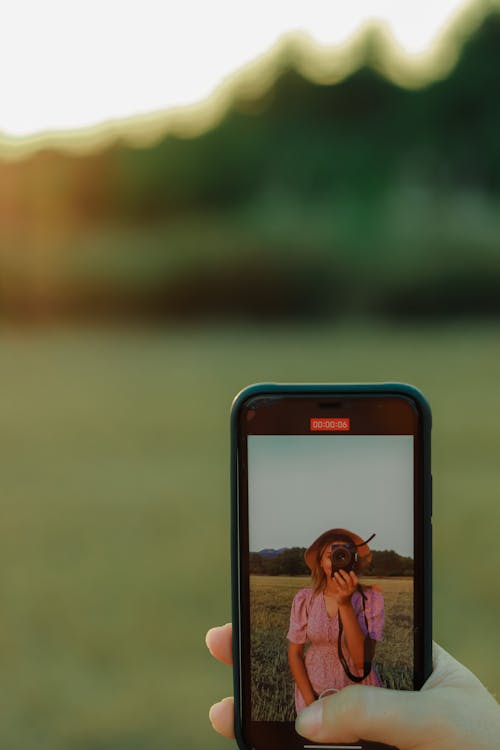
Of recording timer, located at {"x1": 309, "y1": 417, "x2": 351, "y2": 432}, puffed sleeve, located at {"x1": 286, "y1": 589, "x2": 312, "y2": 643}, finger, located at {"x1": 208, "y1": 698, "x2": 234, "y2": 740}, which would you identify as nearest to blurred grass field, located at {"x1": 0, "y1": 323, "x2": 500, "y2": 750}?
finger, located at {"x1": 208, "y1": 698, "x2": 234, "y2": 740}

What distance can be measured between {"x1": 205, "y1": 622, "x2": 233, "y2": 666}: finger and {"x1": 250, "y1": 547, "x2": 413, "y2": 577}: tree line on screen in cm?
9

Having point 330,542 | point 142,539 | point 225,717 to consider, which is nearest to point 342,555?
point 330,542

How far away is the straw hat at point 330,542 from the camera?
47.5 inches

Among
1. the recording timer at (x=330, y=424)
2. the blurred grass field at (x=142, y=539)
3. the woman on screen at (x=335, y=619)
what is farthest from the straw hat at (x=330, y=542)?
the blurred grass field at (x=142, y=539)

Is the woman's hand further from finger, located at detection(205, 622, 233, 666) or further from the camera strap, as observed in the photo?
finger, located at detection(205, 622, 233, 666)

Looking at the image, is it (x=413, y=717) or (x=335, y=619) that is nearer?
(x=413, y=717)

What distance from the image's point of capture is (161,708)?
247 centimetres

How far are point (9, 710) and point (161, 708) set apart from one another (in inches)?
14.0

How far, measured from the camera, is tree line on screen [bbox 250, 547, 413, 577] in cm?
121

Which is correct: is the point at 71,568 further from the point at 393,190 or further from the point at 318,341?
the point at 393,190

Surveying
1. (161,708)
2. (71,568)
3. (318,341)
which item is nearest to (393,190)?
(318,341)

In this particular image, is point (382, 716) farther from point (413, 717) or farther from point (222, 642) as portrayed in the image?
point (222, 642)

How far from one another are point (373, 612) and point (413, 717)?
150mm

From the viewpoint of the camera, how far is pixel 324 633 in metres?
1.21
